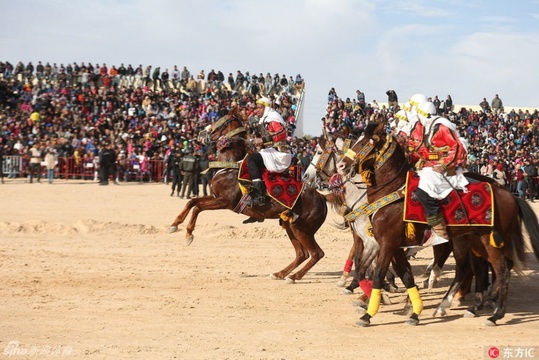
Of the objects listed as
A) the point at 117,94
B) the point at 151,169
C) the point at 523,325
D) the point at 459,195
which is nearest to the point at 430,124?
the point at 459,195

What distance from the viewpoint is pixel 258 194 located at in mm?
14078

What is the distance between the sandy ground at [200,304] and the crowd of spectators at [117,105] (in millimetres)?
13331

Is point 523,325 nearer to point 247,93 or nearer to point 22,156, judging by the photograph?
point 22,156

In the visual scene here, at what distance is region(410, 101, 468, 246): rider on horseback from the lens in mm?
10398

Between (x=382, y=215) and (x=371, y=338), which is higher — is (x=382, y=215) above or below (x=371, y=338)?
above

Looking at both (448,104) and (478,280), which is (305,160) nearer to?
(448,104)

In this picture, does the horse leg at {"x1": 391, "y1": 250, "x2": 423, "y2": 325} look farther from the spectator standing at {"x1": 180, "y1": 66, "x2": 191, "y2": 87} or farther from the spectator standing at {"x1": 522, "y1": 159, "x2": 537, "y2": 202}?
the spectator standing at {"x1": 180, "y1": 66, "x2": 191, "y2": 87}

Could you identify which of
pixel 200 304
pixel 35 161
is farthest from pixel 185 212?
pixel 35 161

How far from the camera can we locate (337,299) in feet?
41.0

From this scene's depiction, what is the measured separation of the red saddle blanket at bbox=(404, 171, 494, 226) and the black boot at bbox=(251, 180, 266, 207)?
3885 mm

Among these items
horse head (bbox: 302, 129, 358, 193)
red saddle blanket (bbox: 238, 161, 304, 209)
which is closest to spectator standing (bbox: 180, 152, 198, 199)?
red saddle blanket (bbox: 238, 161, 304, 209)

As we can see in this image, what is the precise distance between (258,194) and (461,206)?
4.47 m

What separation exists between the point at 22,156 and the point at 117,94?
905 cm

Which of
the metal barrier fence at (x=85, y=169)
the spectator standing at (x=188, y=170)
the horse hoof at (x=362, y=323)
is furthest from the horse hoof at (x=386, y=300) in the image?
the metal barrier fence at (x=85, y=169)
